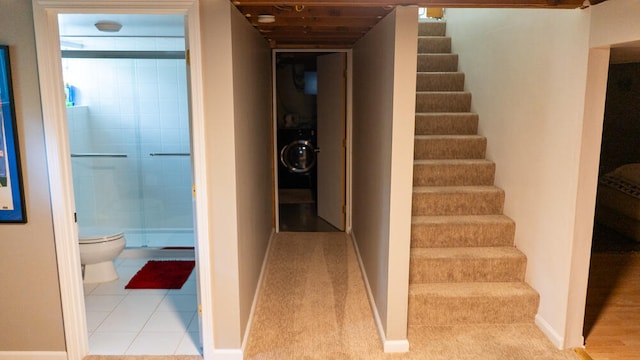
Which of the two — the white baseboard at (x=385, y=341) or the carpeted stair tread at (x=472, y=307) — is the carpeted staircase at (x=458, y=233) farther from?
the white baseboard at (x=385, y=341)

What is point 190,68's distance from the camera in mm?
2453

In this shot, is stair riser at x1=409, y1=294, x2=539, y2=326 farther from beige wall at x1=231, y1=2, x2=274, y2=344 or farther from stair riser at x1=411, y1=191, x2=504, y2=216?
beige wall at x1=231, y1=2, x2=274, y2=344

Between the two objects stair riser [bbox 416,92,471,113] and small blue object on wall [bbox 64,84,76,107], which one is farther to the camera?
small blue object on wall [bbox 64,84,76,107]

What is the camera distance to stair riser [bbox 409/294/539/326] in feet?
10.4

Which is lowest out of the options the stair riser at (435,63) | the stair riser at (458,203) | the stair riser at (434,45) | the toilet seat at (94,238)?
the toilet seat at (94,238)

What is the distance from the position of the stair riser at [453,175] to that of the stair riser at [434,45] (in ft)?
5.43

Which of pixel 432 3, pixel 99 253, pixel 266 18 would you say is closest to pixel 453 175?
pixel 432 3

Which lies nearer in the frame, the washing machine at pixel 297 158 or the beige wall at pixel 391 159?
the beige wall at pixel 391 159

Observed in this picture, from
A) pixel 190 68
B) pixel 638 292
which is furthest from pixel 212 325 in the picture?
pixel 638 292

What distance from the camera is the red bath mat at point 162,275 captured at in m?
3.90

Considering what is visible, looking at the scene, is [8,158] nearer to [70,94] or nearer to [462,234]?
[70,94]

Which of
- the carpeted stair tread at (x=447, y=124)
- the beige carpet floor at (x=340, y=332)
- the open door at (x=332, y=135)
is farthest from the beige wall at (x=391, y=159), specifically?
the open door at (x=332, y=135)

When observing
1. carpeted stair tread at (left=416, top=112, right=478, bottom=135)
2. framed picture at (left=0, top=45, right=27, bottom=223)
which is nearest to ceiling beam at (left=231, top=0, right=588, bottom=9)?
framed picture at (left=0, top=45, right=27, bottom=223)

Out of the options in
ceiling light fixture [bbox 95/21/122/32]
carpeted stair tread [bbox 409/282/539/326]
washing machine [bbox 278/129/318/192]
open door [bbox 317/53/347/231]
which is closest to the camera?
carpeted stair tread [bbox 409/282/539/326]
